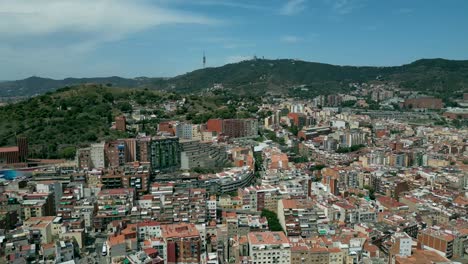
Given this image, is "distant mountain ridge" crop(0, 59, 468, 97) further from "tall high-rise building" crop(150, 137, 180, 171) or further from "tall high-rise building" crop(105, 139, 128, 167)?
"tall high-rise building" crop(105, 139, 128, 167)

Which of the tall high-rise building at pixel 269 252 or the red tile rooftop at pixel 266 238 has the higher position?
the red tile rooftop at pixel 266 238

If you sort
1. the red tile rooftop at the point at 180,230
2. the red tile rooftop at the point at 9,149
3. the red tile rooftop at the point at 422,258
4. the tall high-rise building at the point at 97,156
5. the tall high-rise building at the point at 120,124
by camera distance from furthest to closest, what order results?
1. the tall high-rise building at the point at 120,124
2. the red tile rooftop at the point at 9,149
3. the tall high-rise building at the point at 97,156
4. the red tile rooftop at the point at 180,230
5. the red tile rooftop at the point at 422,258

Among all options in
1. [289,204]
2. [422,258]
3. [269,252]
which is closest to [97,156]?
[289,204]

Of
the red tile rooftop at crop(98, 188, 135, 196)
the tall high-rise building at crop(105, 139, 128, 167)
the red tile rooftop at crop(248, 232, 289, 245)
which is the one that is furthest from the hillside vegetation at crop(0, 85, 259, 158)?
the red tile rooftop at crop(248, 232, 289, 245)

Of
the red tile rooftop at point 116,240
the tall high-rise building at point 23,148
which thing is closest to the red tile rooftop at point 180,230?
the red tile rooftop at point 116,240

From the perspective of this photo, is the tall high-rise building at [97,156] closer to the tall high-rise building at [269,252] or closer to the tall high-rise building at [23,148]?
the tall high-rise building at [23,148]

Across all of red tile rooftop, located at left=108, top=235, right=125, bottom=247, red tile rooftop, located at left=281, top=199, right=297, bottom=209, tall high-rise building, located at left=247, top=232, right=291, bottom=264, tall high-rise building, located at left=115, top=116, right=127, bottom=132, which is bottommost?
tall high-rise building, located at left=247, top=232, right=291, bottom=264

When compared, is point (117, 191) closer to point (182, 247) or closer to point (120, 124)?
point (182, 247)

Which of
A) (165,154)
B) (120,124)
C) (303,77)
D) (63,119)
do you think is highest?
(303,77)
